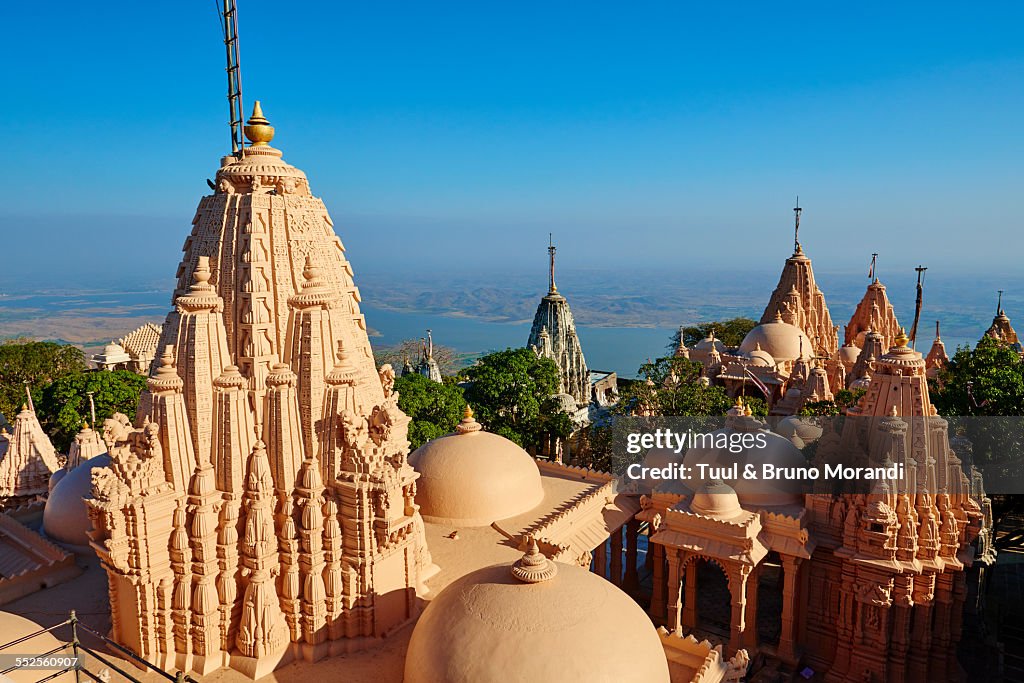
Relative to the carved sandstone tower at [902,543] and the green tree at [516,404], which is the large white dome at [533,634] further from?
the green tree at [516,404]

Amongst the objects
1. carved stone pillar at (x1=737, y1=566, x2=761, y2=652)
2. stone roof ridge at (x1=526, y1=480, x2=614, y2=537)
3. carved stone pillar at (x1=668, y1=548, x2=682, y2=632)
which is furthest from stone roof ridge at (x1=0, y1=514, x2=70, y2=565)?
carved stone pillar at (x1=737, y1=566, x2=761, y2=652)

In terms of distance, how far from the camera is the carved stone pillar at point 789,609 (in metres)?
20.7

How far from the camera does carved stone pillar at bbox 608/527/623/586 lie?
2542 centimetres

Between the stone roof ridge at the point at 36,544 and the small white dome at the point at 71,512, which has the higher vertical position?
the small white dome at the point at 71,512

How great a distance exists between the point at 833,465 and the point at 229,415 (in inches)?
720

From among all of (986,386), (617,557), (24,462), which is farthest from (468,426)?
(986,386)

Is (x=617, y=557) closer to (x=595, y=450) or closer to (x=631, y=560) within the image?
(x=631, y=560)

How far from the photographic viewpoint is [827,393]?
38.9 meters

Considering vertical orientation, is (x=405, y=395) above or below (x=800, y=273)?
below

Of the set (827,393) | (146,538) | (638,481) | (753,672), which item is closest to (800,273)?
(827,393)

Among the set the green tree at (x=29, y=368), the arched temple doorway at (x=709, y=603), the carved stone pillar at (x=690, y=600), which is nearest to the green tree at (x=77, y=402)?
the green tree at (x=29, y=368)

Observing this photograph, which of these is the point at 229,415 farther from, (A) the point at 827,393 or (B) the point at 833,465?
(A) the point at 827,393

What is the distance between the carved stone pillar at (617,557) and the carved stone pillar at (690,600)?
314 cm

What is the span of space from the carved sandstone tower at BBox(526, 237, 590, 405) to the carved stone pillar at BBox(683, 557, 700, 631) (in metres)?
29.7
